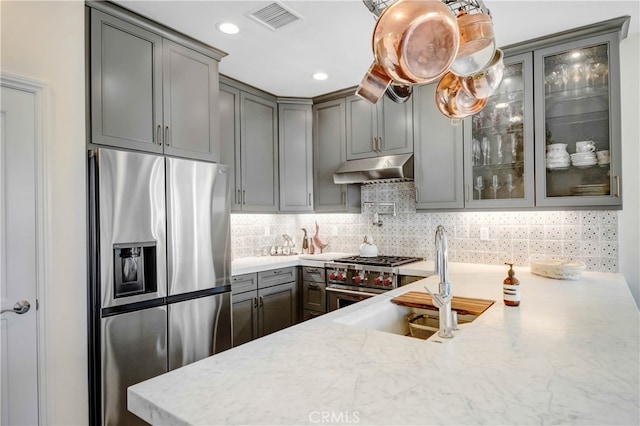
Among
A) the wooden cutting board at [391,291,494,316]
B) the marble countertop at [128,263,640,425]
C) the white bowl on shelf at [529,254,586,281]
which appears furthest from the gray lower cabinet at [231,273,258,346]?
the white bowl on shelf at [529,254,586,281]

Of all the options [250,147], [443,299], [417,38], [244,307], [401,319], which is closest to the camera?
[417,38]

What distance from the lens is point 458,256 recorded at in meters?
3.13

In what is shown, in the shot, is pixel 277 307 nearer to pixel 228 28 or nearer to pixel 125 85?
pixel 125 85

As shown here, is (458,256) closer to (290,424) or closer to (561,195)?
(561,195)

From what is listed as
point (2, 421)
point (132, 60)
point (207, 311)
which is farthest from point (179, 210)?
point (2, 421)

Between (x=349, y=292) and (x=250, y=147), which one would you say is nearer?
(x=349, y=292)

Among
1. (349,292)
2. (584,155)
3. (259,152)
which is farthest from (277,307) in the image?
(584,155)

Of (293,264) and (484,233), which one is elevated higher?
(484,233)

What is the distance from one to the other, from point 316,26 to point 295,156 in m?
1.57

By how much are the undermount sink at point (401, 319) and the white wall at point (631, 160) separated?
1745 mm

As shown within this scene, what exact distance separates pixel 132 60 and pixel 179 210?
0.96 meters

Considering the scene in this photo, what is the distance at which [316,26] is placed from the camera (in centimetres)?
234

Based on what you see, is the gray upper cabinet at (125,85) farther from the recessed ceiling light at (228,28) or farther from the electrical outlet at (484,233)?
the electrical outlet at (484,233)

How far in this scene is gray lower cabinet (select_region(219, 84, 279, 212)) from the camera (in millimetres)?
3236
